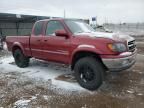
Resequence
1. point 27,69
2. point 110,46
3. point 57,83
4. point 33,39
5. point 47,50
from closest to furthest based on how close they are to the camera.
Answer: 1. point 110,46
2. point 57,83
3. point 47,50
4. point 33,39
5. point 27,69

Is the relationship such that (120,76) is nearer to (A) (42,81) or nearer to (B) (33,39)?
(A) (42,81)

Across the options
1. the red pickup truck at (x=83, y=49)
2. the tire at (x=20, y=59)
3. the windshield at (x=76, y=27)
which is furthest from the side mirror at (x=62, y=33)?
the tire at (x=20, y=59)

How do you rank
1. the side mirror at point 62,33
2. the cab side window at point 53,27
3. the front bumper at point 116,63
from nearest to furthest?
the front bumper at point 116,63 < the side mirror at point 62,33 < the cab side window at point 53,27

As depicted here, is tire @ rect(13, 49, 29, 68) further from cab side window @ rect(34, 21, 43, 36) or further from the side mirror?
the side mirror

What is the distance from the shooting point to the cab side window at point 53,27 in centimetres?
657

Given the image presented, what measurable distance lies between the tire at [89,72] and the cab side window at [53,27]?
4.63ft

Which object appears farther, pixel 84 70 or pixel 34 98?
pixel 84 70

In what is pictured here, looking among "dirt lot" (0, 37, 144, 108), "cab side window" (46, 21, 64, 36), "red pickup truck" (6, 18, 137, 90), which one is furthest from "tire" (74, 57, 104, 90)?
"cab side window" (46, 21, 64, 36)

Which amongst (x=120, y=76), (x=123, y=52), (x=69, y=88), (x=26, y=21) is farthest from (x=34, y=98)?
(x=26, y=21)

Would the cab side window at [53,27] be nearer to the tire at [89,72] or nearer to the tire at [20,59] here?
the tire at [89,72]

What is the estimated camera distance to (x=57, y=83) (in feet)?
20.9

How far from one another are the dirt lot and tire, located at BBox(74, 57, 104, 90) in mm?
202

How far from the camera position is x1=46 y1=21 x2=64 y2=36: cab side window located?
6.57 meters

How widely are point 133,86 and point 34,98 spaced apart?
2780mm
